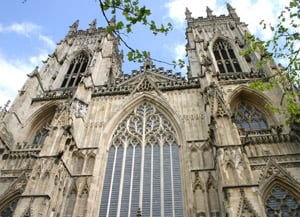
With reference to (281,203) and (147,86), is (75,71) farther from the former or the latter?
(281,203)

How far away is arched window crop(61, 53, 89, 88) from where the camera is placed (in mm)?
23000

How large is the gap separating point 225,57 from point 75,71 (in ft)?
47.0

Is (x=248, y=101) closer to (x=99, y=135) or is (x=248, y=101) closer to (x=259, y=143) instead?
(x=259, y=143)

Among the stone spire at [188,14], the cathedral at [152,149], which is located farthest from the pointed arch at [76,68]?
the stone spire at [188,14]

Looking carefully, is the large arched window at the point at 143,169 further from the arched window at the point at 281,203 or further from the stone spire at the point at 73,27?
the stone spire at the point at 73,27

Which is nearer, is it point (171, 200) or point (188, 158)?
point (171, 200)

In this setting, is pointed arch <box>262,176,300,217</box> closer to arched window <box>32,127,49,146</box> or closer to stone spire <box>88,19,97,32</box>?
arched window <box>32,127,49,146</box>

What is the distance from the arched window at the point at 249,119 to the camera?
15297mm

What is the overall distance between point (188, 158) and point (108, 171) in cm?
427

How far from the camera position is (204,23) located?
27859 mm

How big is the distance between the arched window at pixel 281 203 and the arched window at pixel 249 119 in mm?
3793

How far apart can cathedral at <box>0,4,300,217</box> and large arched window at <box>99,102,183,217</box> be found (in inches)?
2.0

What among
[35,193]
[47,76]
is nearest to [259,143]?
[35,193]

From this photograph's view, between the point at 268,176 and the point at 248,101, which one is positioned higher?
the point at 248,101
